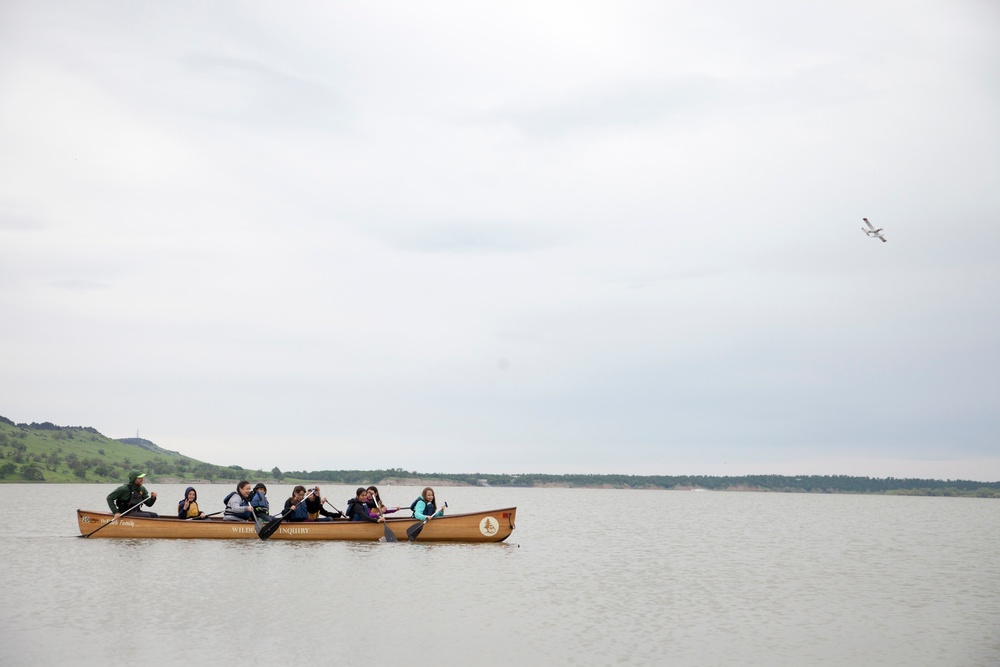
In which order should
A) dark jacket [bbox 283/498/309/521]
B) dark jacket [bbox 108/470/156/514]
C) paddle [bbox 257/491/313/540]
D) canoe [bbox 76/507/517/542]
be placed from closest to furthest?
1. canoe [bbox 76/507/517/542]
2. paddle [bbox 257/491/313/540]
3. dark jacket [bbox 108/470/156/514]
4. dark jacket [bbox 283/498/309/521]

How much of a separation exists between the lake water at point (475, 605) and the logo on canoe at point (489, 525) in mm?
850

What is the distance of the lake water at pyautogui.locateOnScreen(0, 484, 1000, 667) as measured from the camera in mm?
16609

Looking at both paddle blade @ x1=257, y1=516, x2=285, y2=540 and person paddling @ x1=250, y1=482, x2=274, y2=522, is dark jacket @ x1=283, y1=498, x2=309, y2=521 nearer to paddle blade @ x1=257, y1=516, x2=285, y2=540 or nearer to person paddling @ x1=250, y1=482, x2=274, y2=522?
paddle blade @ x1=257, y1=516, x2=285, y2=540

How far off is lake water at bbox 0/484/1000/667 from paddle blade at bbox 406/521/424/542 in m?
0.61

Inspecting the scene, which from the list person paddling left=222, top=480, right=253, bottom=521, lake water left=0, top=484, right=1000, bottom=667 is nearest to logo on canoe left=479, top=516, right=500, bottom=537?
lake water left=0, top=484, right=1000, bottom=667

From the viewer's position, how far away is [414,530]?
34.0 metres

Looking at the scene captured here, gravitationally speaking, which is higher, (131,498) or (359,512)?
(131,498)

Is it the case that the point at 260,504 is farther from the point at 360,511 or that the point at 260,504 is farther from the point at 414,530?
the point at 414,530

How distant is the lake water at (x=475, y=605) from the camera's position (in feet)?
54.5

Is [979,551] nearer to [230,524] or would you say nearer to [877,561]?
[877,561]

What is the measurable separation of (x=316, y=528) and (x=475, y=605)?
13.0 metres

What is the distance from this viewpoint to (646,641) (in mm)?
18109

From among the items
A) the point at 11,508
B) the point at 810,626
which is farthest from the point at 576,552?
the point at 11,508

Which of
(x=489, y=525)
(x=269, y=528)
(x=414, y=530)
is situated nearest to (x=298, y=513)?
(x=269, y=528)
